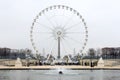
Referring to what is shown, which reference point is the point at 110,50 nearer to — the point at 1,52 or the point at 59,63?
the point at 1,52

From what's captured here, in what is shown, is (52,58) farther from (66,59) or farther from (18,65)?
(18,65)

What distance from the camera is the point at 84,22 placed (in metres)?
82.2

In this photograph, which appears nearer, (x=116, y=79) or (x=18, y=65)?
(x=116, y=79)

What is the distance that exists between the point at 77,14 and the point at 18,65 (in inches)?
648

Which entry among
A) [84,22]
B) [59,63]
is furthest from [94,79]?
[59,63]

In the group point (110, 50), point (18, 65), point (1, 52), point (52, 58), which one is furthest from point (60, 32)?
point (110, 50)

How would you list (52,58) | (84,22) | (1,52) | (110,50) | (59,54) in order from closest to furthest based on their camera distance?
(84,22) < (59,54) < (52,58) < (1,52) < (110,50)

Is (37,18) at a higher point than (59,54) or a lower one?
higher

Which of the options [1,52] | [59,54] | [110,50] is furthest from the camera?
[110,50]

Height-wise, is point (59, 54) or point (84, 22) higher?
point (84, 22)

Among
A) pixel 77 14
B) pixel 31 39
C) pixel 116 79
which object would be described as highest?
pixel 77 14

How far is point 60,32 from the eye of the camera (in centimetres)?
8269

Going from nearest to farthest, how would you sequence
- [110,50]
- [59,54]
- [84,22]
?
1. [84,22]
2. [59,54]
3. [110,50]

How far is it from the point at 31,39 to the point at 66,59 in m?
19.5
